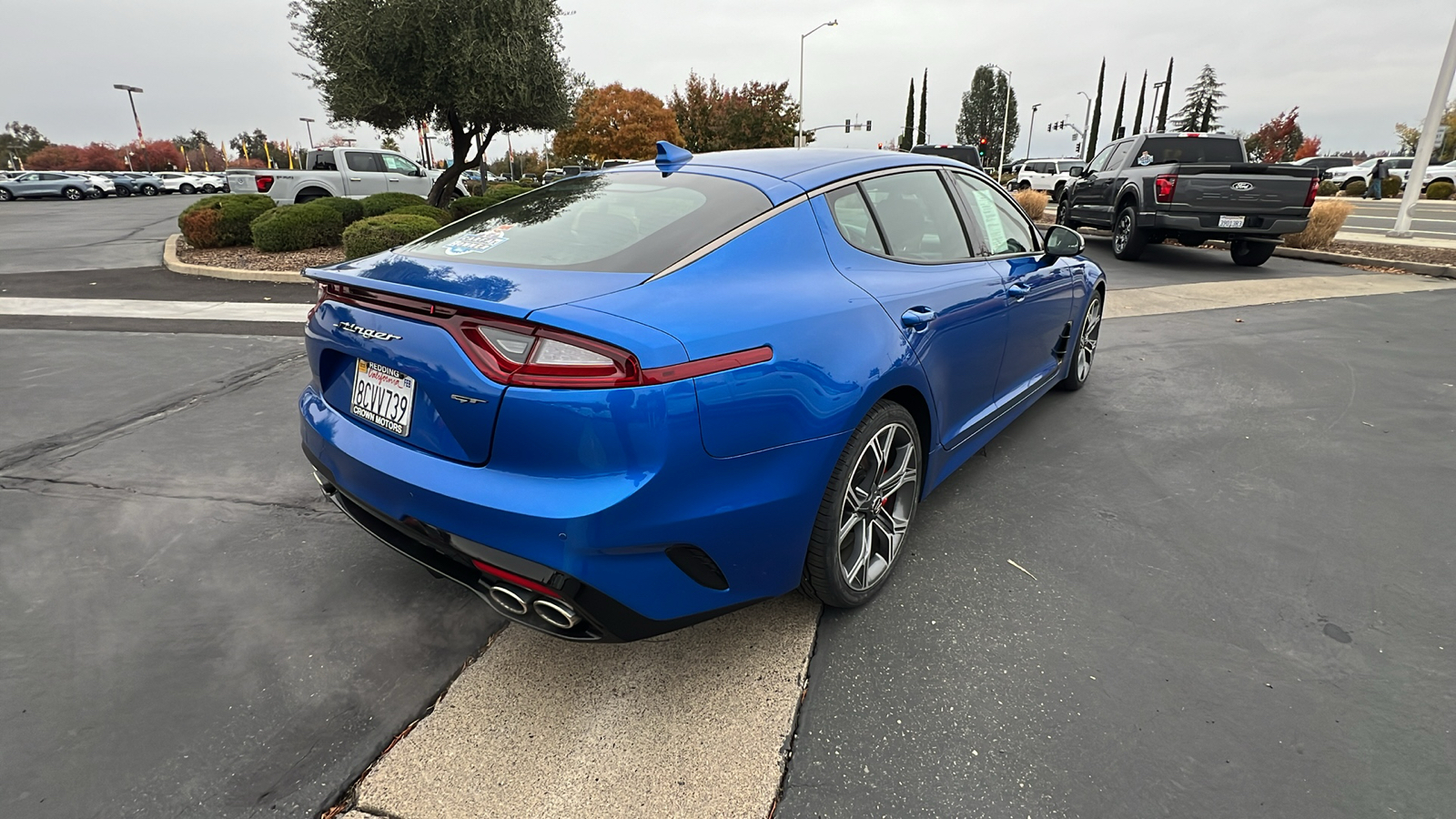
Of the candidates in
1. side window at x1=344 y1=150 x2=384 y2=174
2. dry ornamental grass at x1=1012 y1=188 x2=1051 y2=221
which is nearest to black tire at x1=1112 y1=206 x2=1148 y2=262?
dry ornamental grass at x1=1012 y1=188 x2=1051 y2=221

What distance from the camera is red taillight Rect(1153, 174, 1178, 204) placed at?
10.3 meters

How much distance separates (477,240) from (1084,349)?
162 inches

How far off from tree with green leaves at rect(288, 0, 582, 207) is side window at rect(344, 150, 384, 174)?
2805mm

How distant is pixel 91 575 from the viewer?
2752 mm

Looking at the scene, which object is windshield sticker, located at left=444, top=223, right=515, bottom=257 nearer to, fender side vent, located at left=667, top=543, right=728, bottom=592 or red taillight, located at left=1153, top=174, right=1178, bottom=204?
fender side vent, located at left=667, top=543, right=728, bottom=592

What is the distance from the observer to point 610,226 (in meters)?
2.42

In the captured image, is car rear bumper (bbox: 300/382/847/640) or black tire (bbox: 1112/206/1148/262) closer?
car rear bumper (bbox: 300/382/847/640)

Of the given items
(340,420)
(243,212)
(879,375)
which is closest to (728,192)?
(879,375)

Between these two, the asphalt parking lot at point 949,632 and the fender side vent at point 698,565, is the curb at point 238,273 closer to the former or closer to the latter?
the asphalt parking lot at point 949,632

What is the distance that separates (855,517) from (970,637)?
1.81ft

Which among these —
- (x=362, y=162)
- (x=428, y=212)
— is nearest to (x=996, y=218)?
(x=428, y=212)

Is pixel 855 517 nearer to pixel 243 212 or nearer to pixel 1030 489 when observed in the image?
pixel 1030 489

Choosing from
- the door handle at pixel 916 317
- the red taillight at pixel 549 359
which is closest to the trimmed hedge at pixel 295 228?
the red taillight at pixel 549 359

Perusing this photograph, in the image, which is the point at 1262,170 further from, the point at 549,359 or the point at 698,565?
the point at 549,359
